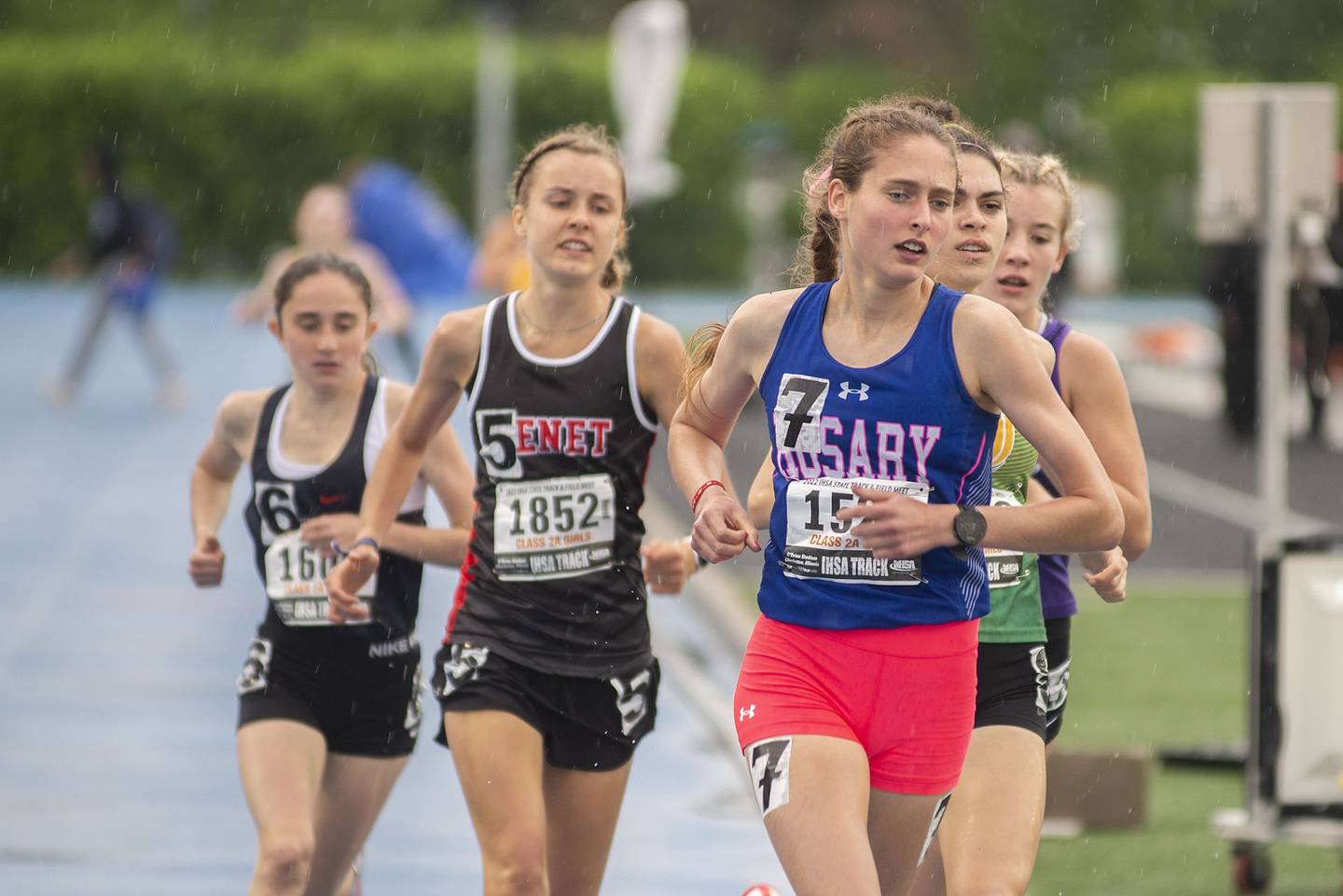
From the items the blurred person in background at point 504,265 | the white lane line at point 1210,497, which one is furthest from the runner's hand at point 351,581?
the white lane line at point 1210,497

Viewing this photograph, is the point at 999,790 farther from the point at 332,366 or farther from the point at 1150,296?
the point at 1150,296

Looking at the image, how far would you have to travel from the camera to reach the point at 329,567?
532 centimetres

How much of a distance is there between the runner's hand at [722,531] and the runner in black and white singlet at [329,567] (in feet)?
4.31

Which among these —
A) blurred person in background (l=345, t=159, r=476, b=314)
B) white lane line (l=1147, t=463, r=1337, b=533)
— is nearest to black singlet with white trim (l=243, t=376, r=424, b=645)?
blurred person in background (l=345, t=159, r=476, b=314)

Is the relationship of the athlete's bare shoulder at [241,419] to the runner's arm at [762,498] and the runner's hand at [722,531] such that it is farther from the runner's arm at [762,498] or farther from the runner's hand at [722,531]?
the runner's hand at [722,531]

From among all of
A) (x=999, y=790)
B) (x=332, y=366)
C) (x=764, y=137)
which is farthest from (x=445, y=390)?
(x=764, y=137)

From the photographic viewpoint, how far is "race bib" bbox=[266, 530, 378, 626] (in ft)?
17.4

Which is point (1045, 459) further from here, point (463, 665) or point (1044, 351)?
point (463, 665)

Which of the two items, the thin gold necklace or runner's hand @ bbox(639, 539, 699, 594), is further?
the thin gold necklace

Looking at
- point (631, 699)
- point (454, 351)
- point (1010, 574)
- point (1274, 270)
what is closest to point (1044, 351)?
point (1010, 574)

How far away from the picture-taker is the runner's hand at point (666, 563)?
4875mm

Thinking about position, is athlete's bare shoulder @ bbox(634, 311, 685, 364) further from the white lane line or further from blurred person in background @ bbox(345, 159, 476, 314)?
the white lane line

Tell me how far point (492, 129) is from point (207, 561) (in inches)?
1124

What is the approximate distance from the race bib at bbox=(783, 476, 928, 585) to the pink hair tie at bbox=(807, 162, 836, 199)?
0.67 meters
